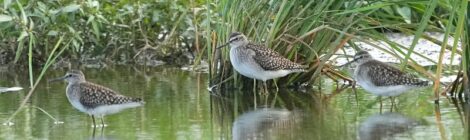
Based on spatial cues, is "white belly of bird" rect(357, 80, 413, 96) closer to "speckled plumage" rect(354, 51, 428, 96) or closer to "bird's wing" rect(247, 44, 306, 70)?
"speckled plumage" rect(354, 51, 428, 96)

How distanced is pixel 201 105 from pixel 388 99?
1.92m

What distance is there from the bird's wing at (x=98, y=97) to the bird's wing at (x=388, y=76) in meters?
2.56

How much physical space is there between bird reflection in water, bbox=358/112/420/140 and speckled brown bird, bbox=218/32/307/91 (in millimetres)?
1948

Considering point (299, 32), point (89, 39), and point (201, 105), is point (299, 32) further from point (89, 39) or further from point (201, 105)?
point (89, 39)

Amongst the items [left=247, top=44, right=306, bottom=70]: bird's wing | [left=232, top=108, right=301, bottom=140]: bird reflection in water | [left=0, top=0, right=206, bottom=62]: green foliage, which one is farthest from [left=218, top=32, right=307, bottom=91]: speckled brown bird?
[left=0, top=0, right=206, bottom=62]: green foliage

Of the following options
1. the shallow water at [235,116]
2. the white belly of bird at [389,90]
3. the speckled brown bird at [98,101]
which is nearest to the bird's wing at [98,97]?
the speckled brown bird at [98,101]

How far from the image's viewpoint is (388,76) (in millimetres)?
12836

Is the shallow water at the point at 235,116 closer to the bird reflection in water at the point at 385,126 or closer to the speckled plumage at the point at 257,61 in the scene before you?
the bird reflection in water at the point at 385,126

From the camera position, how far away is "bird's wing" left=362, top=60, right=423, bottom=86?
12750 millimetres

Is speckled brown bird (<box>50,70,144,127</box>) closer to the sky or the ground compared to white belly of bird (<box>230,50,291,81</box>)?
closer to the ground

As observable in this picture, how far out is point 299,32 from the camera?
13.8 meters

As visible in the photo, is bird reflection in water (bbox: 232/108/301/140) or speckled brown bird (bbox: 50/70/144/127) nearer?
bird reflection in water (bbox: 232/108/301/140)

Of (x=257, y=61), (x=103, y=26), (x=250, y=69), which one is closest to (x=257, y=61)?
(x=257, y=61)

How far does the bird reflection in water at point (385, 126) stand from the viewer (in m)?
10.5
